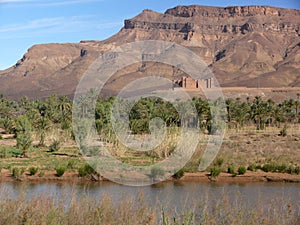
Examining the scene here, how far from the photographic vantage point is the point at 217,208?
397 inches

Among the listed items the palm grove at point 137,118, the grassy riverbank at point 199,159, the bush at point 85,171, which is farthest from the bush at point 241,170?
the palm grove at point 137,118

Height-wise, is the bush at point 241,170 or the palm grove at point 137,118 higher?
the palm grove at point 137,118

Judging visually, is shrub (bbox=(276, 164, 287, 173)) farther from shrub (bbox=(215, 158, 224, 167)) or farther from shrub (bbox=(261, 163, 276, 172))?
shrub (bbox=(215, 158, 224, 167))

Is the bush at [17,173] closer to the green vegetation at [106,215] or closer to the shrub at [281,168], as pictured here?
the shrub at [281,168]

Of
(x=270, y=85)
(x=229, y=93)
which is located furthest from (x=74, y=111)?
(x=270, y=85)

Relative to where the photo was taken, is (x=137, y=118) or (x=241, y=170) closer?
(x=241, y=170)

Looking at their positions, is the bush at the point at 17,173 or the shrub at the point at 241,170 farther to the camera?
the shrub at the point at 241,170

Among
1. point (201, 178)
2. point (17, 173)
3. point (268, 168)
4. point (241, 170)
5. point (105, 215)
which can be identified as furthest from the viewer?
point (268, 168)

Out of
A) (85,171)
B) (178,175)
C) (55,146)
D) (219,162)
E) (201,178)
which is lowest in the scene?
(201,178)

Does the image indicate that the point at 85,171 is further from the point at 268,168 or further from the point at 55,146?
the point at 55,146

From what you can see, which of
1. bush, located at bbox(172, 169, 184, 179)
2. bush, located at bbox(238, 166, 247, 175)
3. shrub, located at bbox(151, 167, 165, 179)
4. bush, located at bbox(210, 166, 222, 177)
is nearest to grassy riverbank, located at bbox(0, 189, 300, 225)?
shrub, located at bbox(151, 167, 165, 179)

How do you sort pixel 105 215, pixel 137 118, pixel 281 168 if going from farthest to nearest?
pixel 137 118, pixel 281 168, pixel 105 215

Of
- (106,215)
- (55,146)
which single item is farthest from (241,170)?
(106,215)

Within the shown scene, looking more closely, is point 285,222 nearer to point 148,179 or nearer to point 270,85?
point 148,179
